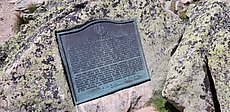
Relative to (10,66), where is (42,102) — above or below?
below

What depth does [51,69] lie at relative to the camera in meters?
5.11

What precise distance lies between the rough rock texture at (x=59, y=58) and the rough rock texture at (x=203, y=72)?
73 cm

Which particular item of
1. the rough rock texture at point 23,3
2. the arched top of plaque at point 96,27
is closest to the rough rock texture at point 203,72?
the arched top of plaque at point 96,27

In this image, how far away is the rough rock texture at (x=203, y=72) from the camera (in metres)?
4.69

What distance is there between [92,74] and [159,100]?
99cm

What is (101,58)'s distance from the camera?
5.39 m

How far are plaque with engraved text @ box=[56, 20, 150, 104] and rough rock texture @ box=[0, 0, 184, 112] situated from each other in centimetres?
9

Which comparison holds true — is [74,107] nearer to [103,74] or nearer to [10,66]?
[103,74]

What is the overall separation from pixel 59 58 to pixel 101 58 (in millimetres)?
563

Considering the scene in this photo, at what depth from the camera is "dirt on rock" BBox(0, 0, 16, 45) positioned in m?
9.64

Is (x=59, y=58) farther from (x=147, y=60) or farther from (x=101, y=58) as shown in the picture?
(x=147, y=60)

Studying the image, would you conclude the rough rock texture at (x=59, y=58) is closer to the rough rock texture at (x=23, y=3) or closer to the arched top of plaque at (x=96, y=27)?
the arched top of plaque at (x=96, y=27)

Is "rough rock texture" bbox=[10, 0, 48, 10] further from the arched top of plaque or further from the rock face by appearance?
the arched top of plaque

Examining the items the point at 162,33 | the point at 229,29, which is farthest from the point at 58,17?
the point at 229,29
